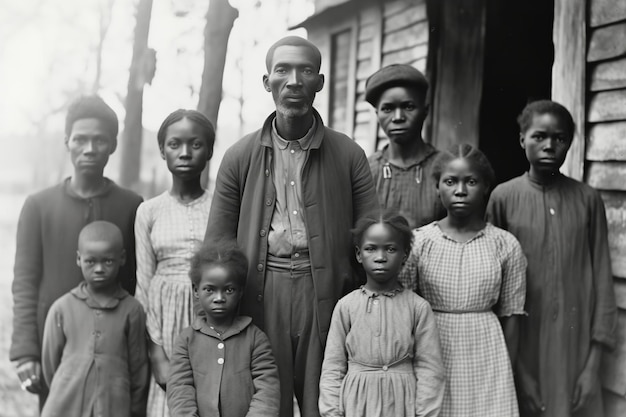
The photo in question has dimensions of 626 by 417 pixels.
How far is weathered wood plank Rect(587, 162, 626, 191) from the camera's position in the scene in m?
3.51

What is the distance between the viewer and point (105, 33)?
8.34 metres

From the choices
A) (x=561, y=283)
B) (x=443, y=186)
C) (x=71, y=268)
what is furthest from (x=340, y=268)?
(x=71, y=268)

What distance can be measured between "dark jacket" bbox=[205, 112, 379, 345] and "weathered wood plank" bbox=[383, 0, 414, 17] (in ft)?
12.8

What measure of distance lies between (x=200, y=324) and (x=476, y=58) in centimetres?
399

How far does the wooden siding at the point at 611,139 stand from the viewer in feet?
11.4

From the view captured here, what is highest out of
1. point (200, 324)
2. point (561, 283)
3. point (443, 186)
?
point (443, 186)

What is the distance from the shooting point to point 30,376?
127 inches

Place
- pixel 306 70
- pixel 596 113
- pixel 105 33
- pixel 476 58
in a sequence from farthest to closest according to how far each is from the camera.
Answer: pixel 105 33, pixel 476 58, pixel 596 113, pixel 306 70

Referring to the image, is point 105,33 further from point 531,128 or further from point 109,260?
point 531,128

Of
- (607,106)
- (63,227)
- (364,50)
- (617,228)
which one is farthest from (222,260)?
(364,50)

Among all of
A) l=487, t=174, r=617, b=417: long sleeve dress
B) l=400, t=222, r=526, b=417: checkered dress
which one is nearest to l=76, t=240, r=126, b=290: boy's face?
l=400, t=222, r=526, b=417: checkered dress

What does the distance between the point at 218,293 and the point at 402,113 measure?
1506 mm

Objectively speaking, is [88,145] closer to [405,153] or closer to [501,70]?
[405,153]

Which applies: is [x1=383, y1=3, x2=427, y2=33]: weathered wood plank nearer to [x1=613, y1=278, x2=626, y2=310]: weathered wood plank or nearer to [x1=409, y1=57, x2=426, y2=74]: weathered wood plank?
[x1=409, y1=57, x2=426, y2=74]: weathered wood plank
